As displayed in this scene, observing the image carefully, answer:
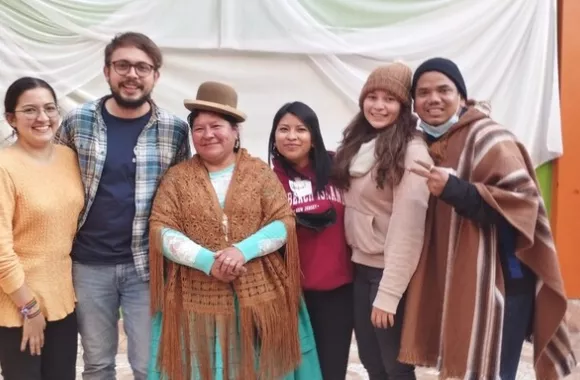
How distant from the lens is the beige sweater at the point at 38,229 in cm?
192

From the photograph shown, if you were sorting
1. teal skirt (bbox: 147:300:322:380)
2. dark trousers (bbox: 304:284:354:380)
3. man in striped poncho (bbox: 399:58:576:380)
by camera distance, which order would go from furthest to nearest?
dark trousers (bbox: 304:284:354:380) < teal skirt (bbox: 147:300:322:380) < man in striped poncho (bbox: 399:58:576:380)

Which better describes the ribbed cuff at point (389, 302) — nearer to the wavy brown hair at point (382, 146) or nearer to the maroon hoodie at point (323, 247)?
the maroon hoodie at point (323, 247)

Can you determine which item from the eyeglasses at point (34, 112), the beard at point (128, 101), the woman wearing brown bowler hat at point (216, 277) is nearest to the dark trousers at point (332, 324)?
the woman wearing brown bowler hat at point (216, 277)

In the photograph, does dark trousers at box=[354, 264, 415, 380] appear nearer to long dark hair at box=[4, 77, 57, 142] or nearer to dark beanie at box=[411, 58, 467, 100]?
dark beanie at box=[411, 58, 467, 100]

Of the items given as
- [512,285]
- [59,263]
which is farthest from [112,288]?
[512,285]

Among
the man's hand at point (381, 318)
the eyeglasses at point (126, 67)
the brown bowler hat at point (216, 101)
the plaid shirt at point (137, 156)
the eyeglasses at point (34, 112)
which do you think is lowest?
the man's hand at point (381, 318)

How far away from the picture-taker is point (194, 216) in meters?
2.03

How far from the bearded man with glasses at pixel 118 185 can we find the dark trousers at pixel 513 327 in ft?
4.24

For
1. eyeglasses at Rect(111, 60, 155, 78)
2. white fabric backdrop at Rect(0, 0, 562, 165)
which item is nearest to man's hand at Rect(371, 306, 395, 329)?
eyeglasses at Rect(111, 60, 155, 78)

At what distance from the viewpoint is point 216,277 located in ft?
6.53

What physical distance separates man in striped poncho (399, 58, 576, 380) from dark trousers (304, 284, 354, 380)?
313mm

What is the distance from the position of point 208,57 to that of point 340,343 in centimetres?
225

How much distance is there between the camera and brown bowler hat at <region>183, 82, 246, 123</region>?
2.05 metres

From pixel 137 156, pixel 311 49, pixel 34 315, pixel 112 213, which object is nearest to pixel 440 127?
pixel 137 156
